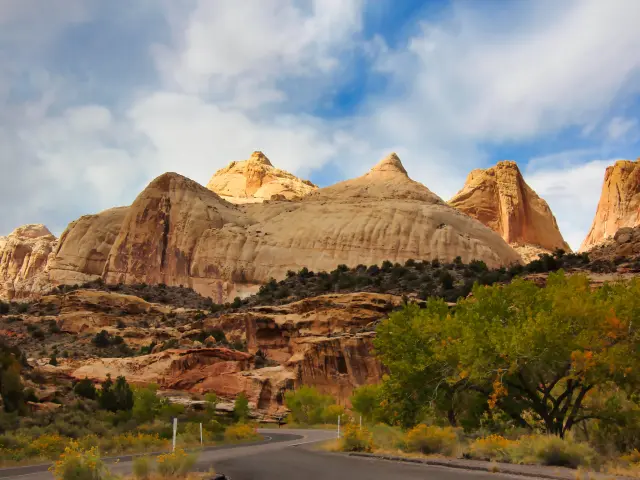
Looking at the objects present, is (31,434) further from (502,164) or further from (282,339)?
(502,164)

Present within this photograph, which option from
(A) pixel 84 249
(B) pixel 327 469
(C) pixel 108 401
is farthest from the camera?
(A) pixel 84 249

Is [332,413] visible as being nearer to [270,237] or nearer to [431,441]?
[431,441]

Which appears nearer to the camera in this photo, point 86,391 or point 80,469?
point 80,469

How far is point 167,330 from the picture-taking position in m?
70.7

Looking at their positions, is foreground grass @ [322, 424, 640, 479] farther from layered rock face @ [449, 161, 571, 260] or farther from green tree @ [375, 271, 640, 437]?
layered rock face @ [449, 161, 571, 260]

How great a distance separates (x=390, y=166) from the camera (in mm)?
147000

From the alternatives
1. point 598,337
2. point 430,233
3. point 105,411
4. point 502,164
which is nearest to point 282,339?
point 105,411

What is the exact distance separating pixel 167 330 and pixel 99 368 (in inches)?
801

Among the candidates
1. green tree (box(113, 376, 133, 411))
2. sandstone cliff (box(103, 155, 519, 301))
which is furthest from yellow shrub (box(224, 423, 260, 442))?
sandstone cliff (box(103, 155, 519, 301))

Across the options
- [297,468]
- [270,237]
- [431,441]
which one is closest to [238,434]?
[431,441]

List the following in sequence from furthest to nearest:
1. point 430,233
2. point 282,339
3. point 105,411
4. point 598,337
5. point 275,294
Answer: point 430,233 < point 275,294 < point 282,339 < point 105,411 < point 598,337

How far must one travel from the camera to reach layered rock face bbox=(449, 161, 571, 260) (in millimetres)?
159750

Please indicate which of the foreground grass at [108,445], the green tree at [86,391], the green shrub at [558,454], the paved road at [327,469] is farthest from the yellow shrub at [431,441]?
the green tree at [86,391]

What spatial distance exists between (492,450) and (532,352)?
2969mm
